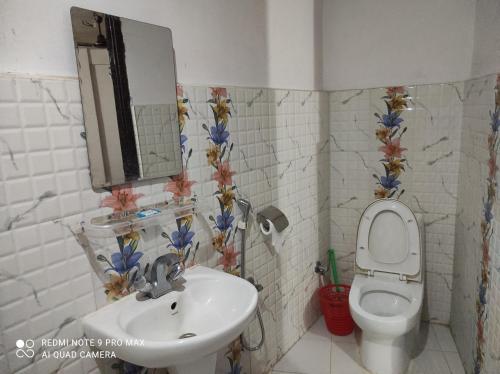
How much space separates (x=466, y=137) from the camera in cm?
198

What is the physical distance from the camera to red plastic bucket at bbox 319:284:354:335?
224cm

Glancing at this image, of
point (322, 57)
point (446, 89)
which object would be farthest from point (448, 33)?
point (322, 57)

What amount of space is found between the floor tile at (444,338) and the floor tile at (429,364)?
3.1 inches

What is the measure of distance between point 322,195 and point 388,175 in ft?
1.42

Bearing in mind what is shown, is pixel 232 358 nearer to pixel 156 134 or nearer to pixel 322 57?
pixel 156 134

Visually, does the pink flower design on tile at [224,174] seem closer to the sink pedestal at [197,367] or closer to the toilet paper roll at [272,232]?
the toilet paper roll at [272,232]

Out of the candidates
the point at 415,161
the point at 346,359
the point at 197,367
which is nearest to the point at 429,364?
the point at 346,359

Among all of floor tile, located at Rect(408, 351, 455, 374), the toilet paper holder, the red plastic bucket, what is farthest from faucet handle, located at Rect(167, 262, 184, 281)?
floor tile, located at Rect(408, 351, 455, 374)

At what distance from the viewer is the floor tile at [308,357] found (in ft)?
6.54

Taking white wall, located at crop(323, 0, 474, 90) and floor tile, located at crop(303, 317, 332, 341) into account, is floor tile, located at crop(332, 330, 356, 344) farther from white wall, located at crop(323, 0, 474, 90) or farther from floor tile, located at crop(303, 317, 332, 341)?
white wall, located at crop(323, 0, 474, 90)

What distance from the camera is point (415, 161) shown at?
7.27ft

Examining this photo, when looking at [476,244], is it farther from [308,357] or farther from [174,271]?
[174,271]

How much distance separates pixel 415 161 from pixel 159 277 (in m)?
1.73

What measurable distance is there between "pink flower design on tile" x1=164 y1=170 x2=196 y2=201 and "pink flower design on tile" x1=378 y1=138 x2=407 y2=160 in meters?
1.40
